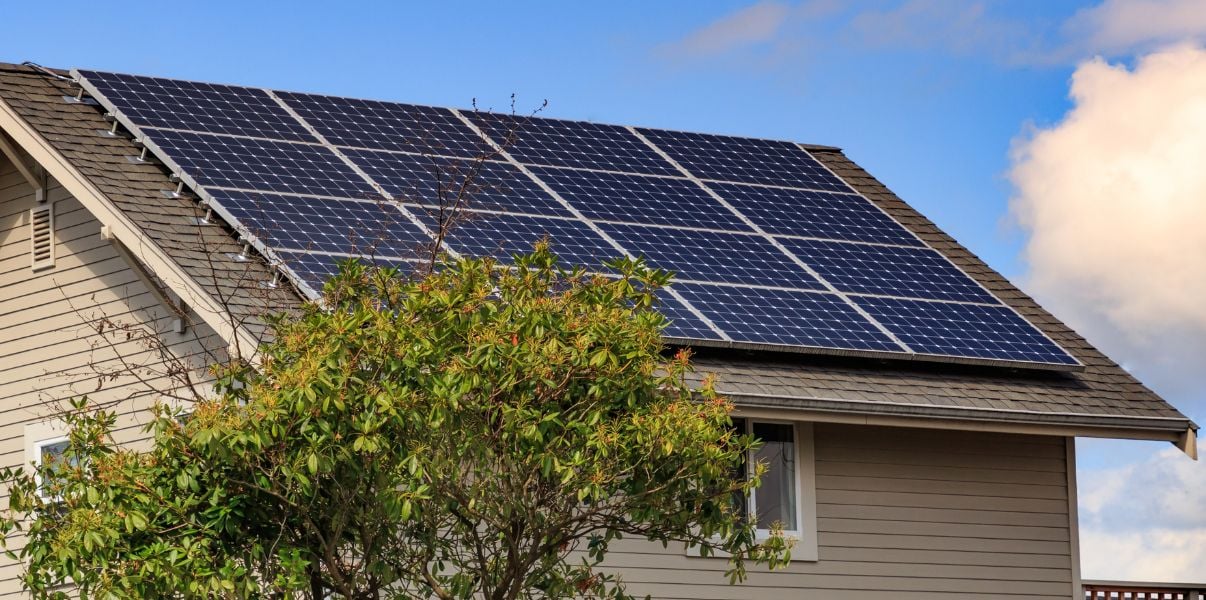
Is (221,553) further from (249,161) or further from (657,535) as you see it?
(249,161)

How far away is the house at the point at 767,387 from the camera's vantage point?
1784 centimetres

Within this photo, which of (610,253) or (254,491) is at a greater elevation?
(610,253)

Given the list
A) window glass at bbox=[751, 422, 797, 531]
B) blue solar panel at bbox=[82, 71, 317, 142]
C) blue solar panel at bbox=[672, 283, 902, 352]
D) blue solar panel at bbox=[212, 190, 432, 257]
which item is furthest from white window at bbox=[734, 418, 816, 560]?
blue solar panel at bbox=[82, 71, 317, 142]

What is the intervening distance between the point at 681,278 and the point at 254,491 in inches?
300

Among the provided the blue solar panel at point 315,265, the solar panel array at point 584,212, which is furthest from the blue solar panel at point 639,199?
the blue solar panel at point 315,265

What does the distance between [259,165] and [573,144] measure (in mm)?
4960

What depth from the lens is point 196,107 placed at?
2045 cm

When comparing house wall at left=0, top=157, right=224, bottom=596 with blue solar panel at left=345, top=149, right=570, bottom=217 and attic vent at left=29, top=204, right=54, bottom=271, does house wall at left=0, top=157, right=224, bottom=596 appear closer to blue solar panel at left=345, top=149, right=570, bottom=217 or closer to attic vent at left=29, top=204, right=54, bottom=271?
attic vent at left=29, top=204, right=54, bottom=271

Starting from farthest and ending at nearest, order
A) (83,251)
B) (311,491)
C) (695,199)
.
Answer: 1. (695,199)
2. (83,251)
3. (311,491)

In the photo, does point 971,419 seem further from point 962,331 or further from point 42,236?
point 42,236

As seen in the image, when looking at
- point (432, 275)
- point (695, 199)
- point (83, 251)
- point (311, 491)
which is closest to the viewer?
point (311, 491)

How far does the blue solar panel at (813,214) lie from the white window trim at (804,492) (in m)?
3.22

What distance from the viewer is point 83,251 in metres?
19.0

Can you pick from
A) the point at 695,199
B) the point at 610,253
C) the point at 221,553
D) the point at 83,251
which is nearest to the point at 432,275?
the point at 221,553
